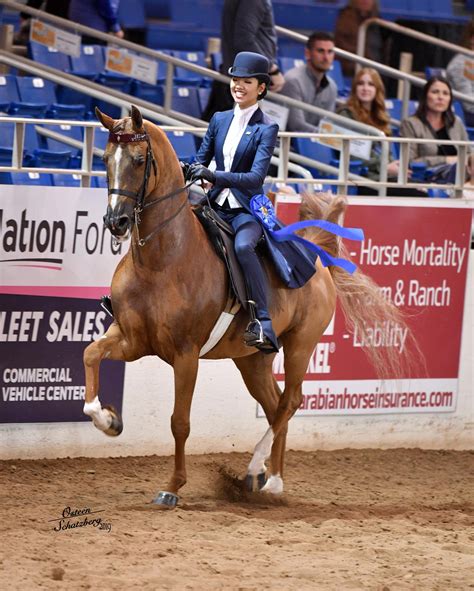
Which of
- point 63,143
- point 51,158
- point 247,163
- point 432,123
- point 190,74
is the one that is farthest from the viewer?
point 190,74

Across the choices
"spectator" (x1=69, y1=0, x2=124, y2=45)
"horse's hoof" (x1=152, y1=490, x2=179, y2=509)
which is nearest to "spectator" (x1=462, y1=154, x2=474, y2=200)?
"horse's hoof" (x1=152, y1=490, x2=179, y2=509)

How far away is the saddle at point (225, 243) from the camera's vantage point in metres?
7.29

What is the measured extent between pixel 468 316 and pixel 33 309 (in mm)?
3840

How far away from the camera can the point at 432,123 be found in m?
11.7

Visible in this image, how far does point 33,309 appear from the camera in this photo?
27.1 feet

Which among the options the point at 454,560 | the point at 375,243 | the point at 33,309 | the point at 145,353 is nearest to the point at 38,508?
the point at 145,353

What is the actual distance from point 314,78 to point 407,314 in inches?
126

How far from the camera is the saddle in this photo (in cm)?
729

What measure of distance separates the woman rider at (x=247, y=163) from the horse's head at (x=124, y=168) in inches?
22.9

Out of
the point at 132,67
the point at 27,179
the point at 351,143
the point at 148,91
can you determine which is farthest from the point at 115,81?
the point at 27,179

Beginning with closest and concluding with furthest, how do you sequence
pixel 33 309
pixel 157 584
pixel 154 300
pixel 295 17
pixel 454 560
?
pixel 157 584 < pixel 454 560 < pixel 154 300 < pixel 33 309 < pixel 295 17

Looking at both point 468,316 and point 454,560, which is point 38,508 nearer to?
point 454,560

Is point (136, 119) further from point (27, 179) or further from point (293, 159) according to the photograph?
point (293, 159)

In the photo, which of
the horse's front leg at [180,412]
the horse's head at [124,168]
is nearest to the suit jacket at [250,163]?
the horse's head at [124,168]
